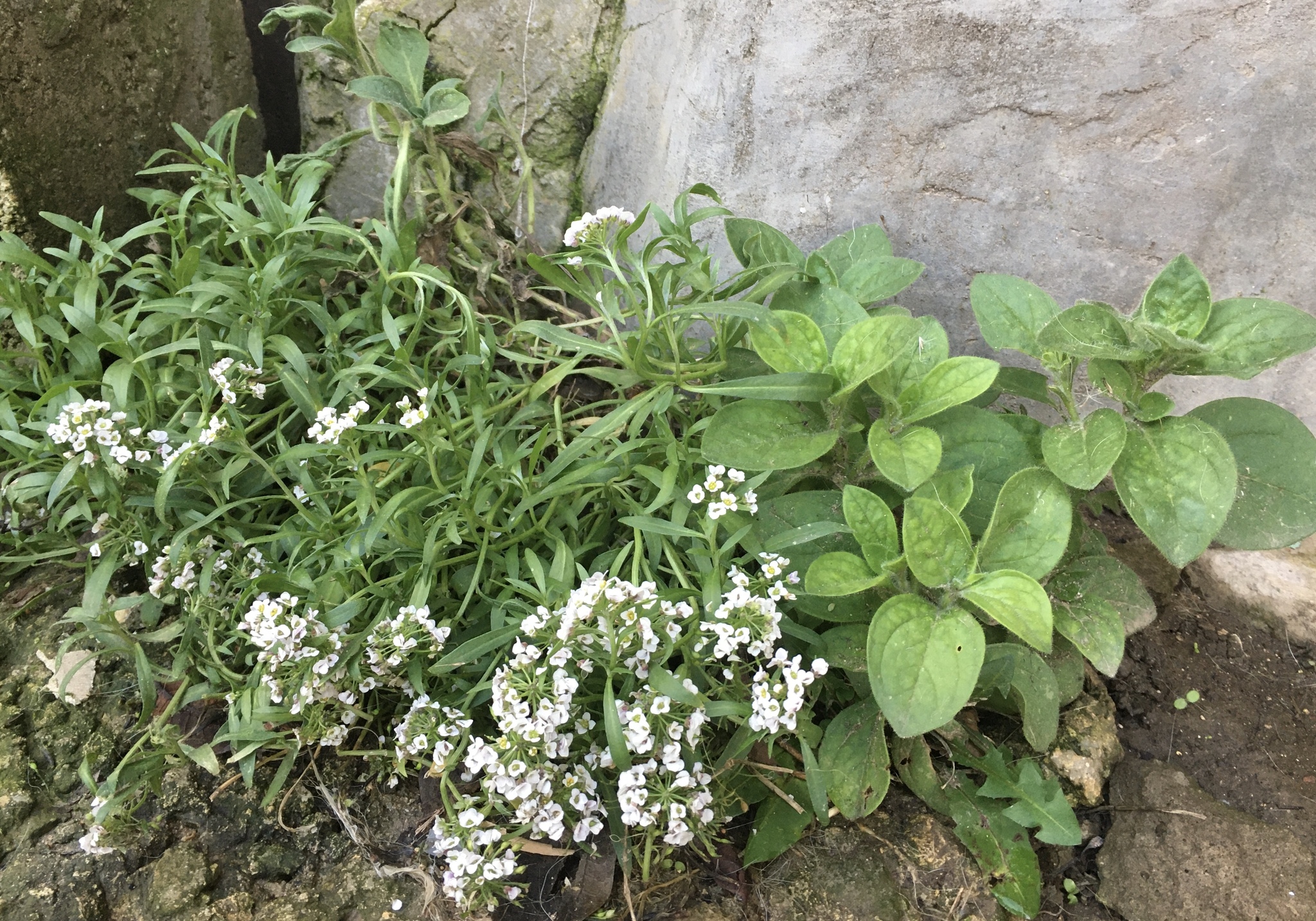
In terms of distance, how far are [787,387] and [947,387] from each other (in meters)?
0.32

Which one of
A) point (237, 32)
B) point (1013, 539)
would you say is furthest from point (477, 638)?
point (237, 32)

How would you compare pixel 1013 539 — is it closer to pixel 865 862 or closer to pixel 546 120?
pixel 865 862

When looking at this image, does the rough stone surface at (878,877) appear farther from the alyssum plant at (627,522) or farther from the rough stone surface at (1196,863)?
the rough stone surface at (1196,863)

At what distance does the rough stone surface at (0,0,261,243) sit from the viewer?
225 cm

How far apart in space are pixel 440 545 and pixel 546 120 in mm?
1649

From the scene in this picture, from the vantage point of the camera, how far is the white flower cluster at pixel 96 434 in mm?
1802

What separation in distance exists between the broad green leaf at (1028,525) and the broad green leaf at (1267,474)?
0.32 metres

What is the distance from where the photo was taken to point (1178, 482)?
152 centimetres

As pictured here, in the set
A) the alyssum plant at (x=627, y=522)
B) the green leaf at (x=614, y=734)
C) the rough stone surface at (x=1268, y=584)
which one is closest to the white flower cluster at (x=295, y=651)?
the alyssum plant at (x=627, y=522)

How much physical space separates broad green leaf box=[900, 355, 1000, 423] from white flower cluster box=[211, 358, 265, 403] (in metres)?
1.45

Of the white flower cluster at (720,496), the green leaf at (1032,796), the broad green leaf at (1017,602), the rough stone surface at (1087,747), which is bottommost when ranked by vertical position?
the rough stone surface at (1087,747)

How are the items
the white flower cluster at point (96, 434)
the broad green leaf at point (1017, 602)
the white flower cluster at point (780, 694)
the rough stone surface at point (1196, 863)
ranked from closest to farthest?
1. the broad green leaf at point (1017, 602)
2. the white flower cluster at point (780, 694)
3. the rough stone surface at point (1196, 863)
4. the white flower cluster at point (96, 434)

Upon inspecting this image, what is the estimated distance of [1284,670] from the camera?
78.8 inches

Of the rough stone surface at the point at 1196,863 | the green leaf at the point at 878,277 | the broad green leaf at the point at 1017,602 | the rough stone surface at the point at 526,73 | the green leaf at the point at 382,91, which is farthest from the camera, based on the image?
the rough stone surface at the point at 526,73
